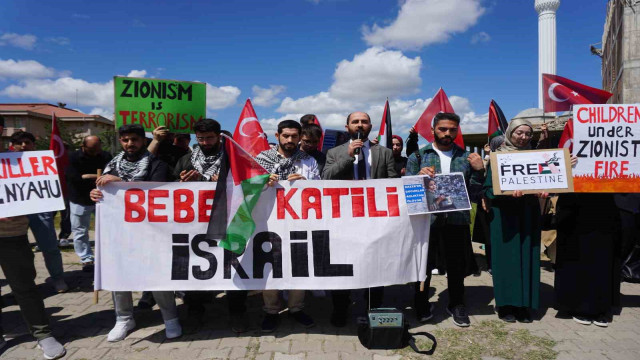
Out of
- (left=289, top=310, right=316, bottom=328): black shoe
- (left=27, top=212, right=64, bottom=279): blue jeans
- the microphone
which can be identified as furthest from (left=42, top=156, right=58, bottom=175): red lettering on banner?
the microphone

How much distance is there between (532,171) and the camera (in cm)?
392

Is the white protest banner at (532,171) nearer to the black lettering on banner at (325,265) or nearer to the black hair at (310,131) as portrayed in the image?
the black lettering on banner at (325,265)

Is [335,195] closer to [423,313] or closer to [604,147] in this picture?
[423,313]

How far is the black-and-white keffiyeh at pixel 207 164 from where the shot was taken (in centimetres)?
396

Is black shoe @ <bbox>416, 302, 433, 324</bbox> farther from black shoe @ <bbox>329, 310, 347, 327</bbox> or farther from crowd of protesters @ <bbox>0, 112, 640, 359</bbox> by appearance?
black shoe @ <bbox>329, 310, 347, 327</bbox>

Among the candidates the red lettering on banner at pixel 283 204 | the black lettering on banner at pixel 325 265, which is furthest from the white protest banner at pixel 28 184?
the black lettering on banner at pixel 325 265

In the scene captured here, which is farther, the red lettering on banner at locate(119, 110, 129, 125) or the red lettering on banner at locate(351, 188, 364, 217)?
the red lettering on banner at locate(119, 110, 129, 125)

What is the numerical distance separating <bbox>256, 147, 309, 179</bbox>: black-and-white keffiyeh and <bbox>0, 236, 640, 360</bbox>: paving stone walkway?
1.57m

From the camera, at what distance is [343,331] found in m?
3.94

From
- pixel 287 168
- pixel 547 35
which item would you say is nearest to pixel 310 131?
pixel 287 168

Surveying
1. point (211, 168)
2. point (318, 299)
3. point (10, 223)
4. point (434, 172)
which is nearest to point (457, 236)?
point (434, 172)

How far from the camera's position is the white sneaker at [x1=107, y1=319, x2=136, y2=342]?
12.3 feet

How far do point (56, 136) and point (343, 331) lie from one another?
5.03 m

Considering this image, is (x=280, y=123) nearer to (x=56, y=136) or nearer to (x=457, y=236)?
(x=457, y=236)
